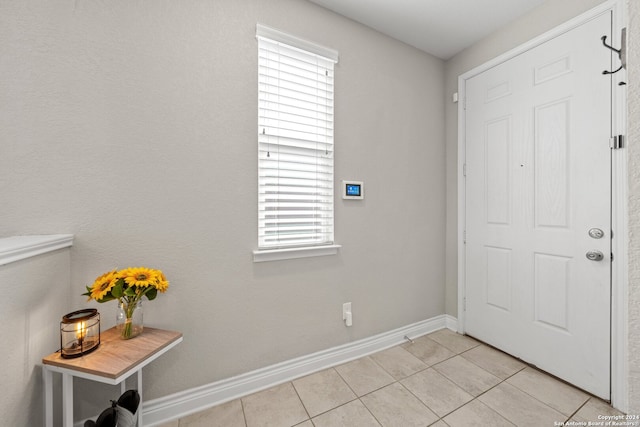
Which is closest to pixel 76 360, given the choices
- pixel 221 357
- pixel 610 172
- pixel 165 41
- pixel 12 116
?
pixel 221 357

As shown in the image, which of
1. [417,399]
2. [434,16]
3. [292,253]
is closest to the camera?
[417,399]

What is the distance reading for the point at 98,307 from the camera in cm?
130

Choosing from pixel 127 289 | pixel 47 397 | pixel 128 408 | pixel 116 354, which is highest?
pixel 127 289

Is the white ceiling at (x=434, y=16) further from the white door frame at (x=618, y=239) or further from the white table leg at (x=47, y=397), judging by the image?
the white table leg at (x=47, y=397)

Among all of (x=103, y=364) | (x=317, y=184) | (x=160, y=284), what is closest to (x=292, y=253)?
(x=317, y=184)

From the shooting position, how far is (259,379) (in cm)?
164

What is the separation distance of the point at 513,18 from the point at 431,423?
2.91 metres

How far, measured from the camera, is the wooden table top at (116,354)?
3.14 feet

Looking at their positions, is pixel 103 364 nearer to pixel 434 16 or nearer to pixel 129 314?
pixel 129 314

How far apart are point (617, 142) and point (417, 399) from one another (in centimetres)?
196

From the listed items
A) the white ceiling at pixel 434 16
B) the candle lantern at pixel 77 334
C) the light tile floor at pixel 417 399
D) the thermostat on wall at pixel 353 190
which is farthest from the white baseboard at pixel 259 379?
the white ceiling at pixel 434 16

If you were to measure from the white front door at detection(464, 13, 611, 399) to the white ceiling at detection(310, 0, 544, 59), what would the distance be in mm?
340

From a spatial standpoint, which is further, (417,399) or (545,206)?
(545,206)

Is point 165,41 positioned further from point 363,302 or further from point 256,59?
point 363,302
